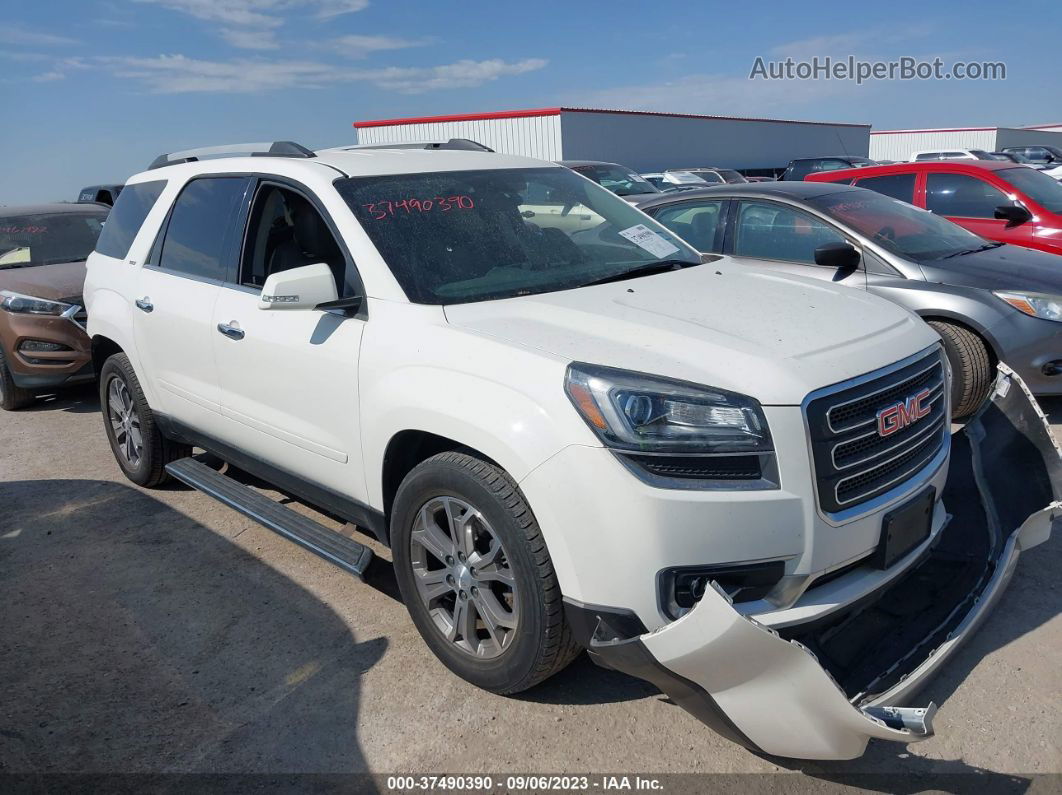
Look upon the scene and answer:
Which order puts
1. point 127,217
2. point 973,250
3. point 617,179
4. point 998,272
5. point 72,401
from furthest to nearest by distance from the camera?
point 617,179 → point 72,401 → point 973,250 → point 998,272 → point 127,217

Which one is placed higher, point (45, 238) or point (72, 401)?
point (45, 238)

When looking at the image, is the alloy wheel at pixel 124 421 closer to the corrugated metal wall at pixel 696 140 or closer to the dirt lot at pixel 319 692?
the dirt lot at pixel 319 692

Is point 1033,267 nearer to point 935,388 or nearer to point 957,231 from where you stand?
point 957,231

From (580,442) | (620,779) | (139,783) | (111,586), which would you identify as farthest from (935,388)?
(111,586)

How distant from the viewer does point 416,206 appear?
359cm

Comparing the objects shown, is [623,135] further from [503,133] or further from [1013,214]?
[1013,214]

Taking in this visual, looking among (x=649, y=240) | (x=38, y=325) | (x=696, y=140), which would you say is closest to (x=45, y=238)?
(x=38, y=325)

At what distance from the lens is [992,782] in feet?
8.38

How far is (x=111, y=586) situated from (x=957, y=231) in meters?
5.97

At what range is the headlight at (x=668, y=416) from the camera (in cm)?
247

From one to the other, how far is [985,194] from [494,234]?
638cm

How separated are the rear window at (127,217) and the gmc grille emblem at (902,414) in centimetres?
399

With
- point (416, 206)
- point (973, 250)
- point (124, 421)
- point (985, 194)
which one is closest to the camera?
point (416, 206)

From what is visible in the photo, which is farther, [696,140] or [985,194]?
[696,140]
